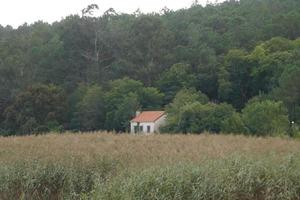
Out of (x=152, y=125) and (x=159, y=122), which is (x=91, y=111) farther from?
(x=159, y=122)

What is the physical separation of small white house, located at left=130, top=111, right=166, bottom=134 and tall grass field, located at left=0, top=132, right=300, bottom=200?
24744 millimetres

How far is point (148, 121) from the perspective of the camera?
37.1 m

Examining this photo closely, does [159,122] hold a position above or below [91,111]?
below

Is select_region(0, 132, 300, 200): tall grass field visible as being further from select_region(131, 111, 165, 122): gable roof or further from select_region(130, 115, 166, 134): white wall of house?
select_region(131, 111, 165, 122): gable roof

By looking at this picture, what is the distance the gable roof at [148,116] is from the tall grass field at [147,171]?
82.1 feet

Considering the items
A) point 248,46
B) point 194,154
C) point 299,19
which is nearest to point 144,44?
point 248,46

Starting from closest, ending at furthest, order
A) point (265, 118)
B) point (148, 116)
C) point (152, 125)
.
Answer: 1. point (265, 118)
2. point (152, 125)
3. point (148, 116)

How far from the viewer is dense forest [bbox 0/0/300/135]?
36.5 m

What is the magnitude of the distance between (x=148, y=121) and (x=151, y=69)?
10862mm

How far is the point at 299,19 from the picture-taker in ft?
157

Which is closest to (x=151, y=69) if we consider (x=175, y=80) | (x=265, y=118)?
(x=175, y=80)

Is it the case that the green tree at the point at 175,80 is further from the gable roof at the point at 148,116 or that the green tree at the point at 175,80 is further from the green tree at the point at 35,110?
the green tree at the point at 35,110

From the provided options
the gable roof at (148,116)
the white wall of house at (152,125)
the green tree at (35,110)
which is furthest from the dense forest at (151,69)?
the white wall of house at (152,125)

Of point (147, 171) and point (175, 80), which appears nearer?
point (147, 171)
